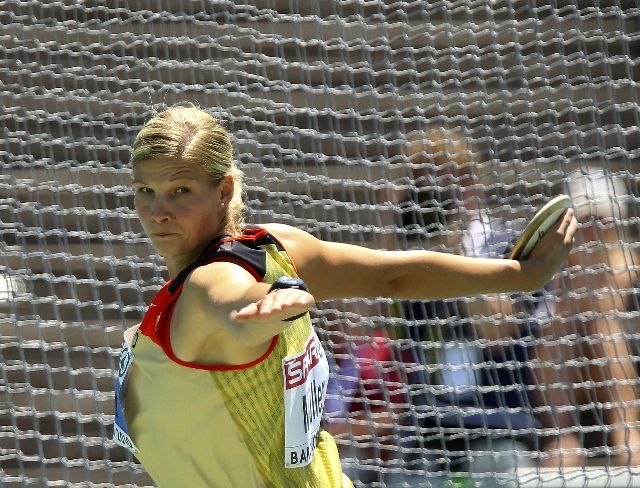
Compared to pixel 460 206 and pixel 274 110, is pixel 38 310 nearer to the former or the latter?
pixel 274 110

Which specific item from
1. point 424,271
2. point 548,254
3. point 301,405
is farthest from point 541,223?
point 301,405

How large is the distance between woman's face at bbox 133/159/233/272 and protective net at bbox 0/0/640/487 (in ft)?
6.75

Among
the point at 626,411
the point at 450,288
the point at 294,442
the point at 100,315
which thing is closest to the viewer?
the point at 294,442

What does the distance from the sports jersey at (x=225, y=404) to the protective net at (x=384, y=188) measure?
6.33 feet

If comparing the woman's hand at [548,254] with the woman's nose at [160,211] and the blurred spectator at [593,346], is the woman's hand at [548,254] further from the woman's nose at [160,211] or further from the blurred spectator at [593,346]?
the blurred spectator at [593,346]

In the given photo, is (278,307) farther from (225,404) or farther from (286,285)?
(225,404)

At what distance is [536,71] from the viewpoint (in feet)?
14.2

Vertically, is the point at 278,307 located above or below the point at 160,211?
below

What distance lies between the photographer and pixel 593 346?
13.5 feet

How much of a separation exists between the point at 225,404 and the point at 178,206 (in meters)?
0.41

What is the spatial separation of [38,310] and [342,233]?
1395 mm

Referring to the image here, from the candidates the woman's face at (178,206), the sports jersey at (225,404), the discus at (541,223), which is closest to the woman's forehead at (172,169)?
the woman's face at (178,206)

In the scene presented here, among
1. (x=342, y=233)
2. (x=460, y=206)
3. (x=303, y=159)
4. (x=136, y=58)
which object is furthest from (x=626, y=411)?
(x=136, y=58)

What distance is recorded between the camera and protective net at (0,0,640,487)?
13.5 feet
